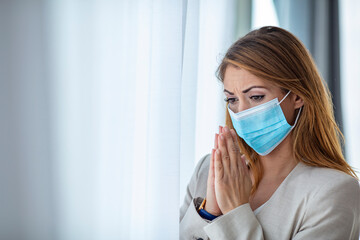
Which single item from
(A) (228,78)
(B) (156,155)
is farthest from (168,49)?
(B) (156,155)

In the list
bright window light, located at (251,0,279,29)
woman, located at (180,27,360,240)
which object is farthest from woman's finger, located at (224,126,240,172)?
bright window light, located at (251,0,279,29)

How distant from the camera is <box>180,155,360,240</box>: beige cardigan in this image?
95cm

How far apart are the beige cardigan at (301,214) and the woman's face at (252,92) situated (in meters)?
0.19

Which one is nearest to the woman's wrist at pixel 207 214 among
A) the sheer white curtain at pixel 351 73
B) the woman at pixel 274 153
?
the woman at pixel 274 153

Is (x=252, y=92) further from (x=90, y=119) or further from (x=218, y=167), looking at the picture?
(x=90, y=119)

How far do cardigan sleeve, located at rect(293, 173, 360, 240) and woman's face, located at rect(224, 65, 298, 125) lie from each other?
0.25m

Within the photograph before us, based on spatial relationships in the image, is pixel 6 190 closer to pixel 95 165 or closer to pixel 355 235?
pixel 95 165

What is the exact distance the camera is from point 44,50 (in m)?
1.11

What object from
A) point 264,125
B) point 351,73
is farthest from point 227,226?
point 351,73

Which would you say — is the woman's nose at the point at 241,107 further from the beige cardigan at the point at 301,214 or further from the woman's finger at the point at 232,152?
the beige cardigan at the point at 301,214

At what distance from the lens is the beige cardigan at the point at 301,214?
95 cm

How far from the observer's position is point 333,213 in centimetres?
95

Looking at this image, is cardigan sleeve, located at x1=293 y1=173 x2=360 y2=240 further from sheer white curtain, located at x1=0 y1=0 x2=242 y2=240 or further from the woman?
sheer white curtain, located at x1=0 y1=0 x2=242 y2=240

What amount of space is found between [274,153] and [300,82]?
25 centimetres
